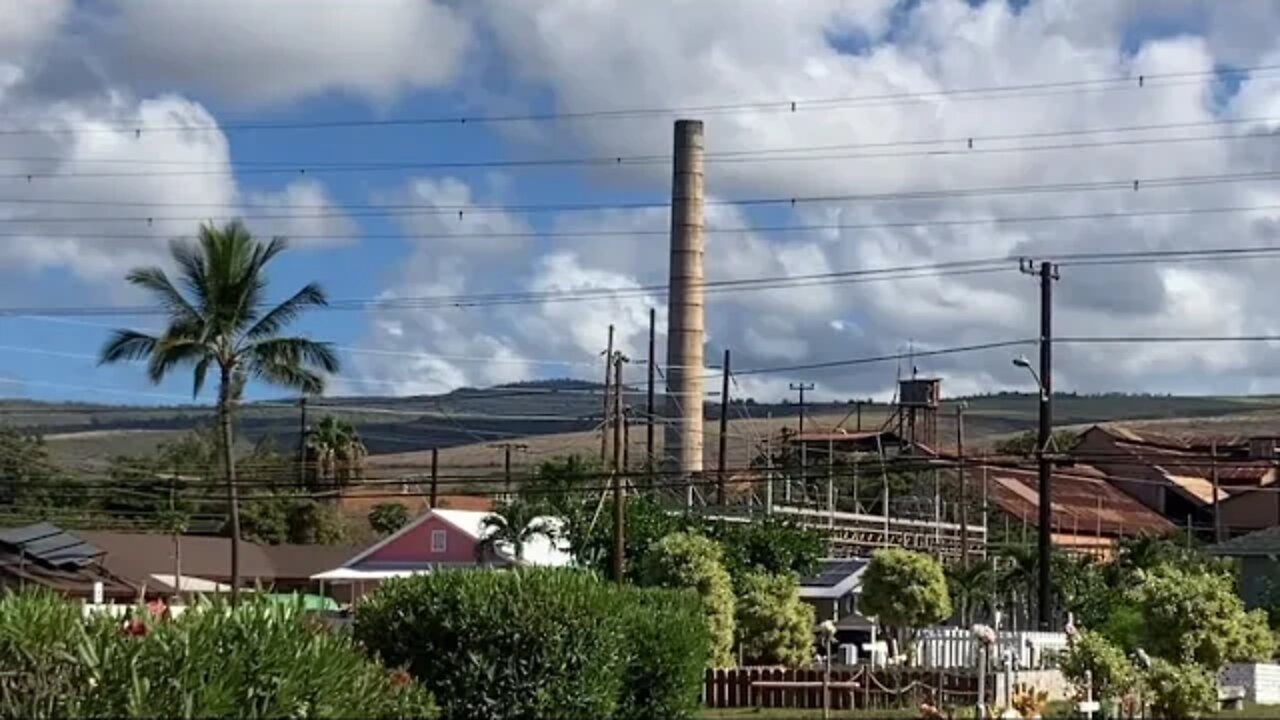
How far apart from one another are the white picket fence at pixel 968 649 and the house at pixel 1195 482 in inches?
1931

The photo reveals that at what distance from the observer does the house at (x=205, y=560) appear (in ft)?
219

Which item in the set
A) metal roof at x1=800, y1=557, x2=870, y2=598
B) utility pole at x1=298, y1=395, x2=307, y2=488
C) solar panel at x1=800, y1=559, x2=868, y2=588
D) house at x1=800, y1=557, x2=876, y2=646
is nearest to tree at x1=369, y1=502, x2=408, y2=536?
utility pole at x1=298, y1=395, x2=307, y2=488

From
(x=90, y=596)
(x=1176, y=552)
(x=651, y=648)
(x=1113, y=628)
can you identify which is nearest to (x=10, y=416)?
(x=90, y=596)

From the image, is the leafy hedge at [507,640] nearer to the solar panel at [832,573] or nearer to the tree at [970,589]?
the tree at [970,589]

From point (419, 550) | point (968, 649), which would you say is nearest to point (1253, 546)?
point (968, 649)

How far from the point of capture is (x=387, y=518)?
9469 cm

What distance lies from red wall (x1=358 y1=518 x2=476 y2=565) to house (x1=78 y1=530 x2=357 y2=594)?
4.00m

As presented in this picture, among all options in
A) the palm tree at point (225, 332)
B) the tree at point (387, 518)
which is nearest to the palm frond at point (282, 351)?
the palm tree at point (225, 332)

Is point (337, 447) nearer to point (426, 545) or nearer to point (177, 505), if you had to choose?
point (177, 505)

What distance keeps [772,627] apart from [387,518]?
5389 cm

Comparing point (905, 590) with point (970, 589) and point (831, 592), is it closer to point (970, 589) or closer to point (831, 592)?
point (970, 589)

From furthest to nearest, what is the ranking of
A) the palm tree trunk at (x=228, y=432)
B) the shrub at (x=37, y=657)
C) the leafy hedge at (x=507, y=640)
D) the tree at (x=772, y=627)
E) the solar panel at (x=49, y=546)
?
1. the solar panel at (x=49, y=546)
2. the palm tree trunk at (x=228, y=432)
3. the tree at (x=772, y=627)
4. the leafy hedge at (x=507, y=640)
5. the shrub at (x=37, y=657)

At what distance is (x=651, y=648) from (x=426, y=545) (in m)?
42.5

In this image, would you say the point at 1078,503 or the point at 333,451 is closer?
the point at 333,451
